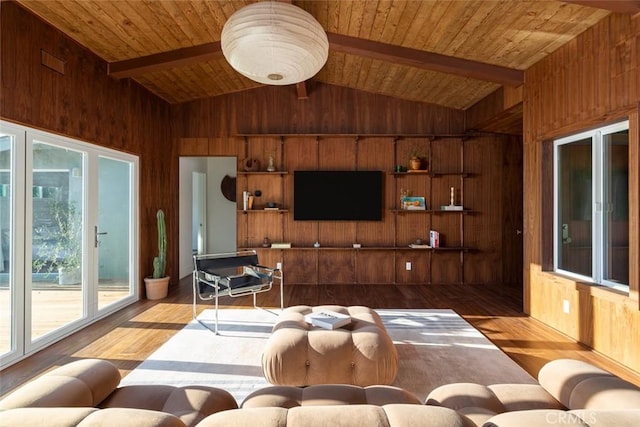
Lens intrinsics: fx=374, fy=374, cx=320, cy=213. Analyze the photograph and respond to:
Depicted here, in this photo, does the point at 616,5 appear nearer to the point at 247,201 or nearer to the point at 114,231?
the point at 247,201

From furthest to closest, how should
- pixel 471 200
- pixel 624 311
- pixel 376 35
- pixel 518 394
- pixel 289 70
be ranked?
pixel 471 200 < pixel 376 35 < pixel 624 311 < pixel 289 70 < pixel 518 394

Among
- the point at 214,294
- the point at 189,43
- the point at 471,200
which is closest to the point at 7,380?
the point at 214,294

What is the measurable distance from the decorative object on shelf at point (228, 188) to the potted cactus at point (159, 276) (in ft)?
8.00

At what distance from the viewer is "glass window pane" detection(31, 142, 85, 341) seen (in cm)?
355

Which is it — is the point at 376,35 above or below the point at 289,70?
above

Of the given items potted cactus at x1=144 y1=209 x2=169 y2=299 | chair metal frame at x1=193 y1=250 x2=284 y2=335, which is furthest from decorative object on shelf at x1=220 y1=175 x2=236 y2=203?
chair metal frame at x1=193 y1=250 x2=284 y2=335

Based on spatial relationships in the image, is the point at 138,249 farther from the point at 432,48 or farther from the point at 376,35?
the point at 432,48

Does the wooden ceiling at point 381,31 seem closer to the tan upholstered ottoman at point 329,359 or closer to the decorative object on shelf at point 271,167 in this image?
the decorative object on shelf at point 271,167

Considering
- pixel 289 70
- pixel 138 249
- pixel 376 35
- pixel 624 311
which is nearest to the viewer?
pixel 289 70

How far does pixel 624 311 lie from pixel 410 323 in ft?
6.24

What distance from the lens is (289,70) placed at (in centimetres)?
264

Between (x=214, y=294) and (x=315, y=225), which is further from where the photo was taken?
(x=315, y=225)

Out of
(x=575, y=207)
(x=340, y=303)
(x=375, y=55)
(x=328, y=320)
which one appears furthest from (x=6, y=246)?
(x=575, y=207)

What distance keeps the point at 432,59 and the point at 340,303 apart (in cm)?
336
